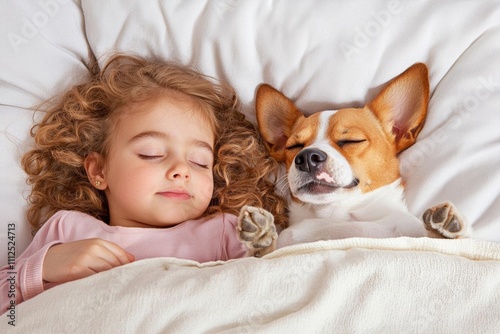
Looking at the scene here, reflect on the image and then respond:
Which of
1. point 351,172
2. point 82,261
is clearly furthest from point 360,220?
point 82,261

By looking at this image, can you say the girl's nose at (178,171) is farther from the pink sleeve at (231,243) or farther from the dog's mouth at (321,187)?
the dog's mouth at (321,187)

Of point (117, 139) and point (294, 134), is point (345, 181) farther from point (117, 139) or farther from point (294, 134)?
point (117, 139)

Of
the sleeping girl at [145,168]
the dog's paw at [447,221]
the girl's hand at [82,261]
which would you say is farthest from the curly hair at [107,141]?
the dog's paw at [447,221]

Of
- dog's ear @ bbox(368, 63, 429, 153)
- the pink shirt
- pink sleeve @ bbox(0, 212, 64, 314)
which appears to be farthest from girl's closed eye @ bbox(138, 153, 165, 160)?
dog's ear @ bbox(368, 63, 429, 153)

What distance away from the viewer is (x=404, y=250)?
5.04 ft

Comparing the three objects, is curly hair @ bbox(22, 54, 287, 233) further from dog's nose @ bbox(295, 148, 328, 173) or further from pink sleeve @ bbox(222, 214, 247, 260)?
dog's nose @ bbox(295, 148, 328, 173)

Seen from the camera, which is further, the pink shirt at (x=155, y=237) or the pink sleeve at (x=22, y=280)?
the pink shirt at (x=155, y=237)

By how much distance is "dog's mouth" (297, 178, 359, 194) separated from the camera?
1.70 meters

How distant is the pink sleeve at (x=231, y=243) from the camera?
1848mm

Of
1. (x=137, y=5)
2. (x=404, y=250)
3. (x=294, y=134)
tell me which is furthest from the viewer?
(x=137, y=5)

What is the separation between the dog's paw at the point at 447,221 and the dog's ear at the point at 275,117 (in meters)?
0.57

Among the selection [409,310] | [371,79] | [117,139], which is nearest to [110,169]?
[117,139]

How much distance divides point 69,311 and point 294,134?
0.82 meters

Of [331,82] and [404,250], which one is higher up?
[331,82]
